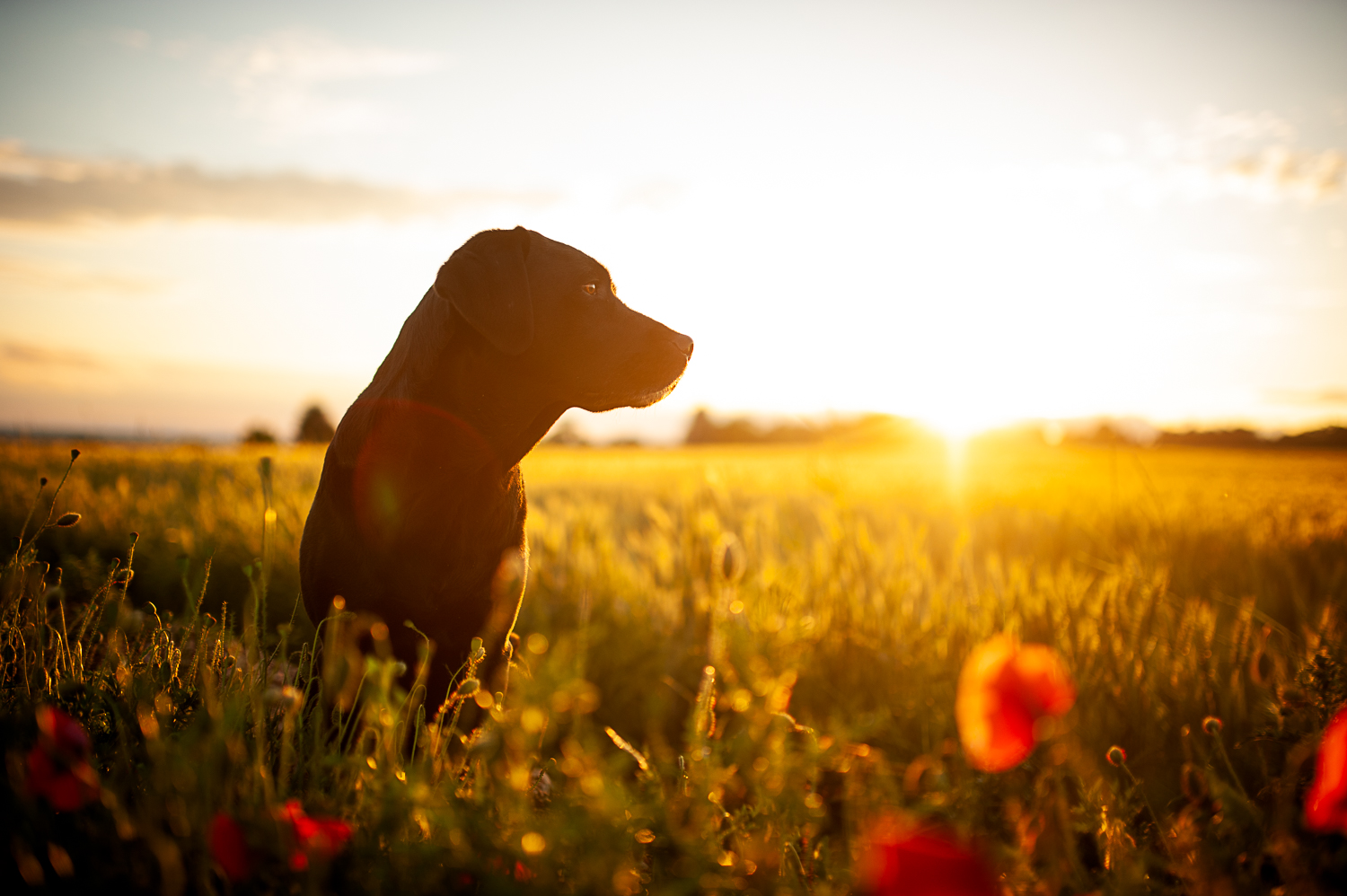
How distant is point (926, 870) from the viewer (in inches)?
29.0

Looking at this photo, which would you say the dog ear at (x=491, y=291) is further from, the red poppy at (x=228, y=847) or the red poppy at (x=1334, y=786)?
the red poppy at (x=1334, y=786)

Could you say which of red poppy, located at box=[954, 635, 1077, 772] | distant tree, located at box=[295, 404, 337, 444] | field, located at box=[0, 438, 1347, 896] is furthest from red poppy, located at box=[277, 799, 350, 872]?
distant tree, located at box=[295, 404, 337, 444]

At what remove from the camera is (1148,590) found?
2697 millimetres

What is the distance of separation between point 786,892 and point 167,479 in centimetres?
1027

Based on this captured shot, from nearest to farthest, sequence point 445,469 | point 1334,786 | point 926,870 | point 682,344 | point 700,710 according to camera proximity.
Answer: point 926,870 < point 1334,786 < point 700,710 < point 445,469 < point 682,344

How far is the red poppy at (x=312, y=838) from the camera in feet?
3.07

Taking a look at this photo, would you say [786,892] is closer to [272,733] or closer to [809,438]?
[272,733]

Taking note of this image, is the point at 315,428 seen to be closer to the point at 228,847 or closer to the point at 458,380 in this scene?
the point at 458,380

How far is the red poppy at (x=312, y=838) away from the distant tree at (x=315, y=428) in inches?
473

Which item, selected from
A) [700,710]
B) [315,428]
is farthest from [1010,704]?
[315,428]

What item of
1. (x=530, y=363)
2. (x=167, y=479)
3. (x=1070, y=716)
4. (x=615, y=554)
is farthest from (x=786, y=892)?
(x=167, y=479)

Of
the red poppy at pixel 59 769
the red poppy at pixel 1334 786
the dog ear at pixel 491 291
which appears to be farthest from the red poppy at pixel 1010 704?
the dog ear at pixel 491 291

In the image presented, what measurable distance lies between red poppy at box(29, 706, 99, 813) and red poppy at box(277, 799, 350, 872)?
0.24 meters

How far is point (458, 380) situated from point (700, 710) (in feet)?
6.12
